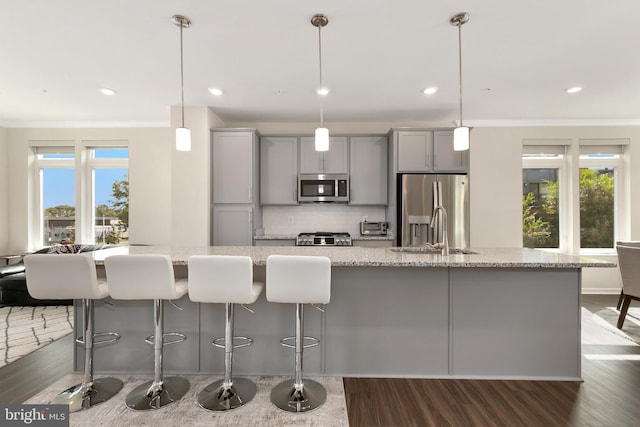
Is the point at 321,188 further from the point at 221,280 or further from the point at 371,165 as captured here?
the point at 221,280

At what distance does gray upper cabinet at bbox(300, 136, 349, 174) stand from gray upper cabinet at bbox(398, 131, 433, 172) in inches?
30.7

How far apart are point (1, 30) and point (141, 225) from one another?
2.95 m

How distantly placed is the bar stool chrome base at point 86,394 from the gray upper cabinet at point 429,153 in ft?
12.3

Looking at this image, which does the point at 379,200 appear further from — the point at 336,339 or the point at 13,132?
the point at 13,132

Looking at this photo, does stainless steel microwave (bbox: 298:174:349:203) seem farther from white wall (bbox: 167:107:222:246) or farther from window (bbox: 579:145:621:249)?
window (bbox: 579:145:621:249)

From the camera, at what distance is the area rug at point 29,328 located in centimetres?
281

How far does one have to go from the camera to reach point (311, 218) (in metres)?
4.84

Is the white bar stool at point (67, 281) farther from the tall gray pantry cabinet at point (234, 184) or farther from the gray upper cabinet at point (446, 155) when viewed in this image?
the gray upper cabinet at point (446, 155)

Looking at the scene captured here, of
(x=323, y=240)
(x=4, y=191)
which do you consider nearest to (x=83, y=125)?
(x=4, y=191)

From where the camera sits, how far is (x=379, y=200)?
14.9 ft

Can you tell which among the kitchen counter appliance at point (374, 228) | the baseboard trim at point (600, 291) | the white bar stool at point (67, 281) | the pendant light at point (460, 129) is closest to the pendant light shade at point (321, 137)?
the pendant light at point (460, 129)

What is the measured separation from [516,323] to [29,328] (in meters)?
4.68

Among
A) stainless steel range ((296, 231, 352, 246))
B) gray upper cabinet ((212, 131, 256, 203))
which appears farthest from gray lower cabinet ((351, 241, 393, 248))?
gray upper cabinet ((212, 131, 256, 203))

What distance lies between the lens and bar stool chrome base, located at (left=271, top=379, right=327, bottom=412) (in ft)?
6.40
